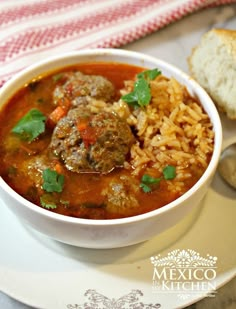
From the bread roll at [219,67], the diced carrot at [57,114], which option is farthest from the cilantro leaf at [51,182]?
the bread roll at [219,67]

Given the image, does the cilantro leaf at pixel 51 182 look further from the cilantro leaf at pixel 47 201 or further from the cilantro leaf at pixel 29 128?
the cilantro leaf at pixel 29 128

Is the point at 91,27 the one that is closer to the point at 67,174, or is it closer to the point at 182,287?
the point at 67,174

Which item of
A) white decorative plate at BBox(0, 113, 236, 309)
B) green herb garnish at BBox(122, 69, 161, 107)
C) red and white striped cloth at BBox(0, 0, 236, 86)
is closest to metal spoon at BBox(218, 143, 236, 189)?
white decorative plate at BBox(0, 113, 236, 309)

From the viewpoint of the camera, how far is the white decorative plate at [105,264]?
6.63 ft

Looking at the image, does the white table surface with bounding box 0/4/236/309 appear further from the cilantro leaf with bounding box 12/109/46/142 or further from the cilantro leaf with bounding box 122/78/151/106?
the cilantro leaf with bounding box 12/109/46/142

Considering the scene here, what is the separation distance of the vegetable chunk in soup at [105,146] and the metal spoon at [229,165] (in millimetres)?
246

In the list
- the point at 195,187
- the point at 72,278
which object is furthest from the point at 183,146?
the point at 72,278

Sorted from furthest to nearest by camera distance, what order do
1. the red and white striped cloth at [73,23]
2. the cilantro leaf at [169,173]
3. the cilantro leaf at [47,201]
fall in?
the red and white striped cloth at [73,23], the cilantro leaf at [169,173], the cilantro leaf at [47,201]

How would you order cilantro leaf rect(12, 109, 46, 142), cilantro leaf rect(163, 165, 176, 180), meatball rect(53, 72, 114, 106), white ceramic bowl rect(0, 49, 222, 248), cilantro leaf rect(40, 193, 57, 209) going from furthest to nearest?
meatball rect(53, 72, 114, 106) → cilantro leaf rect(12, 109, 46, 142) → cilantro leaf rect(163, 165, 176, 180) → cilantro leaf rect(40, 193, 57, 209) → white ceramic bowl rect(0, 49, 222, 248)

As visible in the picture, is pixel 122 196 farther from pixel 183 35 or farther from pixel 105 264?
pixel 183 35

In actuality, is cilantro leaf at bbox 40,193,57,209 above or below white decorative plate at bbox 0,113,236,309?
above

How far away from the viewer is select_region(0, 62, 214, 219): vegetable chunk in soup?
2170 mm

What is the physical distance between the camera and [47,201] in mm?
2125

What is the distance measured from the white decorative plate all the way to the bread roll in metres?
0.60
